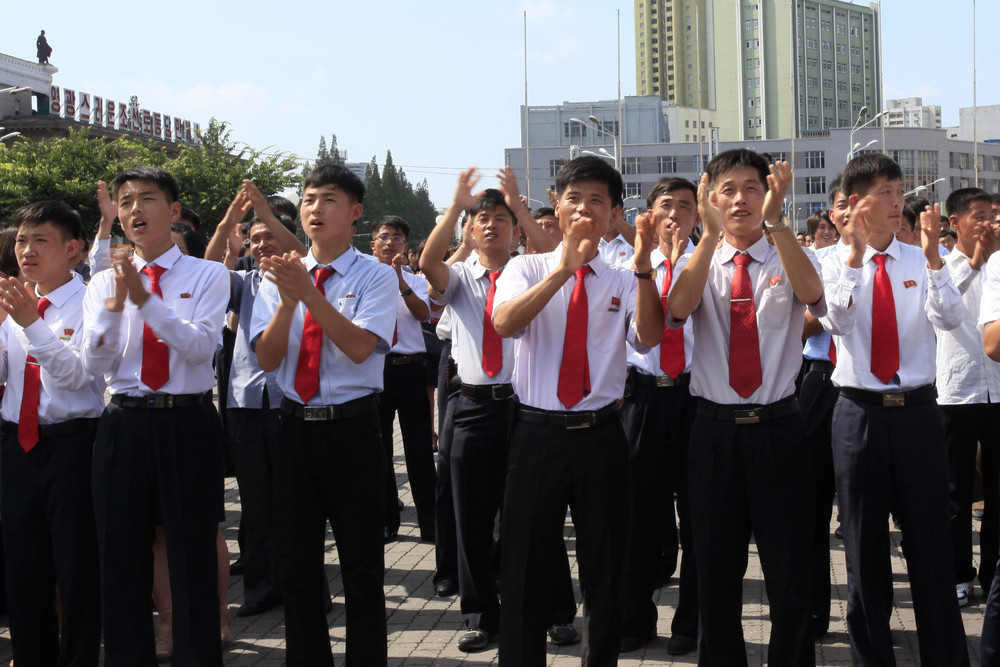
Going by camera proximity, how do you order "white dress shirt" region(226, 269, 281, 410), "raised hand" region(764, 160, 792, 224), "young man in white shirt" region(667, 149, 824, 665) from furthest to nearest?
"white dress shirt" region(226, 269, 281, 410), "young man in white shirt" region(667, 149, 824, 665), "raised hand" region(764, 160, 792, 224)

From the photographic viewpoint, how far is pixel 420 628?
5609mm

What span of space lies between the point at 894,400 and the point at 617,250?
3012mm

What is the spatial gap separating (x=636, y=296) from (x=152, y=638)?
271 centimetres

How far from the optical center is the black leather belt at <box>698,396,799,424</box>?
13.4 ft

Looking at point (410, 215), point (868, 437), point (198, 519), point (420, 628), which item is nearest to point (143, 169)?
point (198, 519)

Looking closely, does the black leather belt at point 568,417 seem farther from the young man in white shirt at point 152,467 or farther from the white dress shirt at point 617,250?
the white dress shirt at point 617,250

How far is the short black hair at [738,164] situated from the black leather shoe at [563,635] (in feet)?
8.24

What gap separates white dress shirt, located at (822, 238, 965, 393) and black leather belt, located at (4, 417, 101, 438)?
3492 millimetres

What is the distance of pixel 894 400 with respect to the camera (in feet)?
14.7

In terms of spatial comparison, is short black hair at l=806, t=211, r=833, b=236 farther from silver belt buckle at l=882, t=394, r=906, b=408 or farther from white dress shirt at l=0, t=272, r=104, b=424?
white dress shirt at l=0, t=272, r=104, b=424

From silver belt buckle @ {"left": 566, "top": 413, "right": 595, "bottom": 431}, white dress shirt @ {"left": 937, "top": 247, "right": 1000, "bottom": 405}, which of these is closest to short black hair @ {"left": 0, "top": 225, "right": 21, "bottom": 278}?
silver belt buckle @ {"left": 566, "top": 413, "right": 595, "bottom": 431}

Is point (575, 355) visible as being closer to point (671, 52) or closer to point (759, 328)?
point (759, 328)

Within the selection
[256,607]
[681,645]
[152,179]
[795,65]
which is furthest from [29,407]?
[795,65]

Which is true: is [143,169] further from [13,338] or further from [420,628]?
[420,628]
